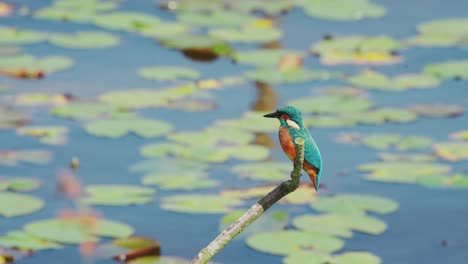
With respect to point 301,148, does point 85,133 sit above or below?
above

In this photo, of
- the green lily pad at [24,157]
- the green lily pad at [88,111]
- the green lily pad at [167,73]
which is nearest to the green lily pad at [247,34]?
the green lily pad at [167,73]

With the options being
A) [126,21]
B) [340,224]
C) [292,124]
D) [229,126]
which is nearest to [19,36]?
[126,21]

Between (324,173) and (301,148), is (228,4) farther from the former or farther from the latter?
(301,148)

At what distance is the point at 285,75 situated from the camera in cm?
652

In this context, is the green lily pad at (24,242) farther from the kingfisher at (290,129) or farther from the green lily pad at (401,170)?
the kingfisher at (290,129)

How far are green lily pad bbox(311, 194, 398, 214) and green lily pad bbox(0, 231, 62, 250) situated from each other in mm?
1106

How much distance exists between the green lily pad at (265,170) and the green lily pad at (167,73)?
1.10 meters

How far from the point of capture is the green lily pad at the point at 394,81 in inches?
252

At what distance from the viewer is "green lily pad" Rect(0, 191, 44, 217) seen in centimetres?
493

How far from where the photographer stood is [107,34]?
23.2ft

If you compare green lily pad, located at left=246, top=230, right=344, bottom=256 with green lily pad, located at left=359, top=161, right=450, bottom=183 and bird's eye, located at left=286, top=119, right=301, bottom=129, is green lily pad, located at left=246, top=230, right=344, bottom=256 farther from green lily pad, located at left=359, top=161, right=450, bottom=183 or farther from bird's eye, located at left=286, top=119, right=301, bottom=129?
bird's eye, located at left=286, top=119, right=301, bottom=129

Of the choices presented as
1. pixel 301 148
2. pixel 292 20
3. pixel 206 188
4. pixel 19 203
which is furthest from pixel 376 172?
pixel 301 148

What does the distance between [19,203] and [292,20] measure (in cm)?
290

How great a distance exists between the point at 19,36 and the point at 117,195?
2.06 metres
